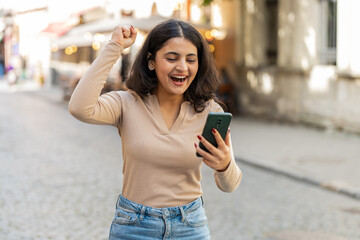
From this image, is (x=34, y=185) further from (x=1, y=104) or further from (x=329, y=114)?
(x=1, y=104)

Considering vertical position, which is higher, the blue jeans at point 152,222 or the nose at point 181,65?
the nose at point 181,65

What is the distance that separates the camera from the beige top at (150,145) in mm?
2576

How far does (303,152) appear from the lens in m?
11.2

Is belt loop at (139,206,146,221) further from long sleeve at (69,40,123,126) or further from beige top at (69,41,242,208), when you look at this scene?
long sleeve at (69,40,123,126)

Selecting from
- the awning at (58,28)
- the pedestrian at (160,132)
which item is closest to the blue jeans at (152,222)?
the pedestrian at (160,132)

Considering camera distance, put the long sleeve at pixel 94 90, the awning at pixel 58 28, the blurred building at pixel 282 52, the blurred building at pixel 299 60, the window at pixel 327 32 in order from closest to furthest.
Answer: the long sleeve at pixel 94 90 → the blurred building at pixel 299 60 → the blurred building at pixel 282 52 → the window at pixel 327 32 → the awning at pixel 58 28

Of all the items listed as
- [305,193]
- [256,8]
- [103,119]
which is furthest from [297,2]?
[103,119]

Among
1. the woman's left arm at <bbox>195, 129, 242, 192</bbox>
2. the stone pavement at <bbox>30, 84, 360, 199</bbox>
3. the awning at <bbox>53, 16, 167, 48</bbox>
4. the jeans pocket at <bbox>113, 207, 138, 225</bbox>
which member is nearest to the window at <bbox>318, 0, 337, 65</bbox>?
the stone pavement at <bbox>30, 84, 360, 199</bbox>

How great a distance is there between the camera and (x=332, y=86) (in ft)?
48.0

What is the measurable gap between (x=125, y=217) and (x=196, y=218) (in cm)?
32

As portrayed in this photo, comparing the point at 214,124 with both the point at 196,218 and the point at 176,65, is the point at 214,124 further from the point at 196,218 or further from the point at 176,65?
the point at 196,218

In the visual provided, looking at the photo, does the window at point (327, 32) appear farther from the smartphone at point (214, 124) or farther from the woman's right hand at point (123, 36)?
Answer: the smartphone at point (214, 124)

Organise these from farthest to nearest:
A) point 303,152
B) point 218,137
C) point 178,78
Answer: point 303,152, point 178,78, point 218,137

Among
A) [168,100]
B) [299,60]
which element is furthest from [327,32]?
[168,100]
